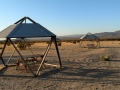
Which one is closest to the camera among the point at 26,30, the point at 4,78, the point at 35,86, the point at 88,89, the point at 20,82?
the point at 88,89

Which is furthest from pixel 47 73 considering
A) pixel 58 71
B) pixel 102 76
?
pixel 102 76

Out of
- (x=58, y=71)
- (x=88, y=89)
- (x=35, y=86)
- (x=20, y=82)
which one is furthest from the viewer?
(x=58, y=71)

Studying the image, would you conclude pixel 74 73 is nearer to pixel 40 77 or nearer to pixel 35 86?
pixel 40 77

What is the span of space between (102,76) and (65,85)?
214cm

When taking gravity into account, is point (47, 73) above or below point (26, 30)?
below

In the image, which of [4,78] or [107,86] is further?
[4,78]

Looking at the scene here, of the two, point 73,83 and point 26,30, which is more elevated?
point 26,30

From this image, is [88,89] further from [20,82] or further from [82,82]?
[20,82]

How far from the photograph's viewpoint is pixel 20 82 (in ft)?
24.8

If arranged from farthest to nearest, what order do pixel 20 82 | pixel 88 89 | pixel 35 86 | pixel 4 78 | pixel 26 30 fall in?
1. pixel 26 30
2. pixel 4 78
3. pixel 20 82
4. pixel 35 86
5. pixel 88 89

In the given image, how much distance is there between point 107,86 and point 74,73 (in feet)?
8.27

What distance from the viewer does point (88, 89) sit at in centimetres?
648

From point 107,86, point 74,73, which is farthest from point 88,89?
point 74,73

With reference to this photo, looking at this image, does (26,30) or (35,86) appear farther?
(26,30)
